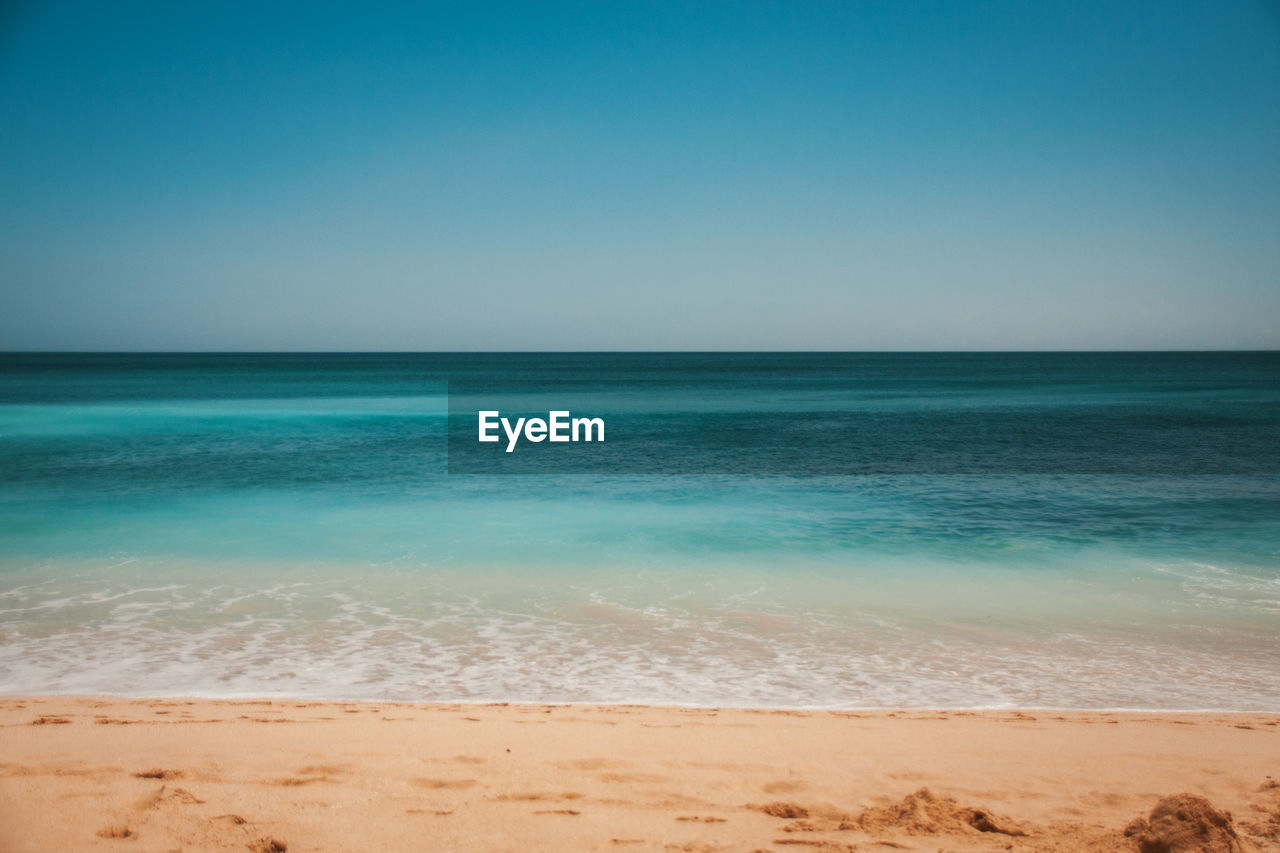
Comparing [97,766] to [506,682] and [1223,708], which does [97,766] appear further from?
[1223,708]

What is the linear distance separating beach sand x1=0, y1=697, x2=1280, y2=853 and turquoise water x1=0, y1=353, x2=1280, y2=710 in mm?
658

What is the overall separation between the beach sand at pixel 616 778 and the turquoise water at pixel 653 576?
66cm

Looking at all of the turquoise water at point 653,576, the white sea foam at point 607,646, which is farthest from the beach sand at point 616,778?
the turquoise water at point 653,576

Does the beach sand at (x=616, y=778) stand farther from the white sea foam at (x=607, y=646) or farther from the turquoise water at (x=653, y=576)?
the turquoise water at (x=653, y=576)

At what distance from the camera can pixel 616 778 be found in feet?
12.9

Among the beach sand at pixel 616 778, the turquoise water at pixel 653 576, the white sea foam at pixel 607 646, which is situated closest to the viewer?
the beach sand at pixel 616 778

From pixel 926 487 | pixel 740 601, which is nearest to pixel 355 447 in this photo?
pixel 926 487

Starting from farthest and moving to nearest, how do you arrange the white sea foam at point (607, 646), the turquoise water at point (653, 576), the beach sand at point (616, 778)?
1. the turquoise water at point (653, 576)
2. the white sea foam at point (607, 646)
3. the beach sand at point (616, 778)

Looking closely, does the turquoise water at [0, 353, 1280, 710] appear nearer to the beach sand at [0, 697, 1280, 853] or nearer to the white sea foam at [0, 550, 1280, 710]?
the white sea foam at [0, 550, 1280, 710]

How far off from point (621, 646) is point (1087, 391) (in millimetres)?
59277

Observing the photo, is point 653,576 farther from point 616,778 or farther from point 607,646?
point 616,778

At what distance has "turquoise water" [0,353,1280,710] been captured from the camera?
5879 millimetres

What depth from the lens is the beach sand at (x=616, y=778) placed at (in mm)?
3283

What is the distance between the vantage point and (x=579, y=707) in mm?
5141
